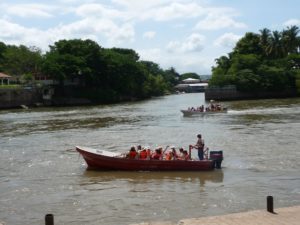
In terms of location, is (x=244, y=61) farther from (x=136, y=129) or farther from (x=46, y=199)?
(x=46, y=199)

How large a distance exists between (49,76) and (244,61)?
4599cm

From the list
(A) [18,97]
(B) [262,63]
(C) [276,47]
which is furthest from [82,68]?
(C) [276,47]

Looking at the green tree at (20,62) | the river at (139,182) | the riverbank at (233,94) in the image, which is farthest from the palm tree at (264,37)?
the river at (139,182)

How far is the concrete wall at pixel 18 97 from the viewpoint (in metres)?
92.2

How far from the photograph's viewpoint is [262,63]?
123 m

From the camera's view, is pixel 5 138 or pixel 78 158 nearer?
pixel 78 158

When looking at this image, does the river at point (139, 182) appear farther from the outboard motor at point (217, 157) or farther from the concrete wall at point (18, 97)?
the concrete wall at point (18, 97)

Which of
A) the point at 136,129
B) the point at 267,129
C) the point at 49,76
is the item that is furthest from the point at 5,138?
the point at 49,76

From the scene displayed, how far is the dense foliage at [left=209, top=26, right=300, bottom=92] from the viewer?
11506cm

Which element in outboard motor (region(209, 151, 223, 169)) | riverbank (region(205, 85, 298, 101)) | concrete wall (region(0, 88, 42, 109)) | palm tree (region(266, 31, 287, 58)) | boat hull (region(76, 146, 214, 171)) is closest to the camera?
boat hull (region(76, 146, 214, 171))

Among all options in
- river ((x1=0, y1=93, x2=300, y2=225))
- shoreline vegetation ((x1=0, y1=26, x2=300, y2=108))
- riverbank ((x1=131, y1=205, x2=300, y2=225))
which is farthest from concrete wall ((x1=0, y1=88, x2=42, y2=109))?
riverbank ((x1=131, y1=205, x2=300, y2=225))

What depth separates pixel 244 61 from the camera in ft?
391

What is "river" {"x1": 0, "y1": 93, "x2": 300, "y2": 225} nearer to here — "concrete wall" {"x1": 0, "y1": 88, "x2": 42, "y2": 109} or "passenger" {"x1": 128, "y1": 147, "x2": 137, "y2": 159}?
"passenger" {"x1": 128, "y1": 147, "x2": 137, "y2": 159}

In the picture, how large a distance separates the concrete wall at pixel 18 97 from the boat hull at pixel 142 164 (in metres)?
67.7
